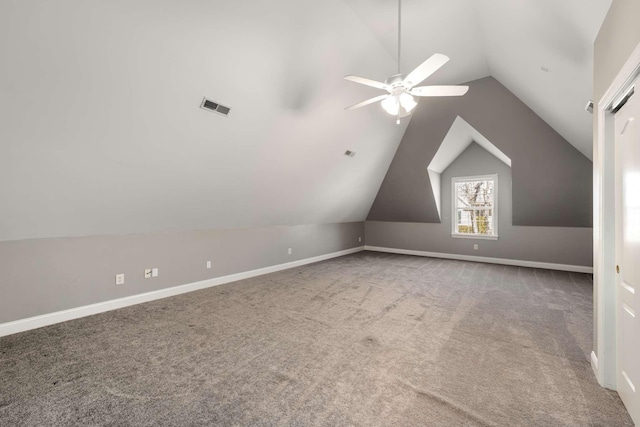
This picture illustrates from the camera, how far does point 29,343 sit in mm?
2504

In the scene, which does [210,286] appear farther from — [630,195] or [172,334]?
[630,195]

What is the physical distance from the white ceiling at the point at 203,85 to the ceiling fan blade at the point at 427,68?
894mm

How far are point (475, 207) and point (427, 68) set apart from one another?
5389 mm

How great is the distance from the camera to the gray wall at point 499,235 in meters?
5.46

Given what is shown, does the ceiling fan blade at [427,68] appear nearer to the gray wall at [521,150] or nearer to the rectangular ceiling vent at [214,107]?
the rectangular ceiling vent at [214,107]

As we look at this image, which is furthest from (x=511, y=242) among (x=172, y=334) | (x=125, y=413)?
(x=125, y=413)

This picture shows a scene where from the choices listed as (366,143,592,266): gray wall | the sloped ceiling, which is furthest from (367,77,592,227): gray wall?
the sloped ceiling

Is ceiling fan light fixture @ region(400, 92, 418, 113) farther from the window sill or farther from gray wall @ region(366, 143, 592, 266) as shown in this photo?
the window sill

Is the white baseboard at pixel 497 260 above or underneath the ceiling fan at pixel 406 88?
underneath

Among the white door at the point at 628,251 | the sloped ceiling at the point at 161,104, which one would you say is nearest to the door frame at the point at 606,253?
the white door at the point at 628,251

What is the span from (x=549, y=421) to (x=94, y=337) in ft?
11.7

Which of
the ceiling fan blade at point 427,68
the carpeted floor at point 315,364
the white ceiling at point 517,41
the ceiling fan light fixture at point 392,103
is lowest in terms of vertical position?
the carpeted floor at point 315,364

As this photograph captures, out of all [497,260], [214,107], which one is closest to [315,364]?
[214,107]

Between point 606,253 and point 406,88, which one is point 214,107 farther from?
point 606,253
